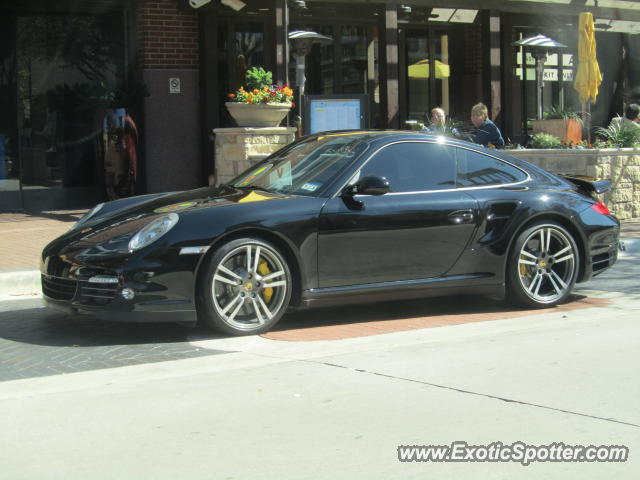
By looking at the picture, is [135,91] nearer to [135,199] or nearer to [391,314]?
[135,199]

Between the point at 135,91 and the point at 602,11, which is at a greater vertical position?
the point at 602,11

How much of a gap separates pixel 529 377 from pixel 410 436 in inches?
53.1

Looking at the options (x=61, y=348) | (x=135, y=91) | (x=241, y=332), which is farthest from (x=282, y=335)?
(x=135, y=91)

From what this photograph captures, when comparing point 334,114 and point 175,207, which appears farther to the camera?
point 334,114

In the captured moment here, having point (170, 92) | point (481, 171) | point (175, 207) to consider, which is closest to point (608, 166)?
point (481, 171)

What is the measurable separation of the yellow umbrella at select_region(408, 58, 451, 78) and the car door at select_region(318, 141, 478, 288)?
12.0 meters

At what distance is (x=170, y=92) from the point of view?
51.6 ft

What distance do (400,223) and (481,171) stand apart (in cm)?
101

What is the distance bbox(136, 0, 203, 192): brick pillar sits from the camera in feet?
50.9

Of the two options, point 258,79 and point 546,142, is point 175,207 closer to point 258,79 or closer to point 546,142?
point 258,79

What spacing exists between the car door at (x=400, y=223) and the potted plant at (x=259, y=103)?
19.0 feet

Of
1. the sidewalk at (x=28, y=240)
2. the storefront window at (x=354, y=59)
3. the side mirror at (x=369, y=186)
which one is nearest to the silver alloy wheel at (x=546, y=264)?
the side mirror at (x=369, y=186)

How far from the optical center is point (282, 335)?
680 centimetres

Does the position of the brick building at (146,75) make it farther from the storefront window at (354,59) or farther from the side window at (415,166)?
the side window at (415,166)
